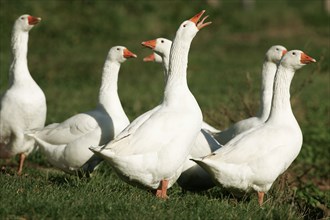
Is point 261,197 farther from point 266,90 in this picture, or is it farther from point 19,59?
point 19,59

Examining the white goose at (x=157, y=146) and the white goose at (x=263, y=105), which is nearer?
the white goose at (x=157, y=146)

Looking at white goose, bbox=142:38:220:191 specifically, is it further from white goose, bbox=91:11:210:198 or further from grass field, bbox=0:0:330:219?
white goose, bbox=91:11:210:198

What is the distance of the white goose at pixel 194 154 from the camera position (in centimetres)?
897

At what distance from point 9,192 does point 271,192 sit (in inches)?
142

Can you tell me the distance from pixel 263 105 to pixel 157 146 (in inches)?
116

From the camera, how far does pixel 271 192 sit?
918 centimetres

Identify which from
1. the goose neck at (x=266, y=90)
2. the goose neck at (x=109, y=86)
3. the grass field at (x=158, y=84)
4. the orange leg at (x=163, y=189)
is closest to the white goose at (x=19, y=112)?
the grass field at (x=158, y=84)

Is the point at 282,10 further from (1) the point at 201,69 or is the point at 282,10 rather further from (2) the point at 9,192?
(2) the point at 9,192

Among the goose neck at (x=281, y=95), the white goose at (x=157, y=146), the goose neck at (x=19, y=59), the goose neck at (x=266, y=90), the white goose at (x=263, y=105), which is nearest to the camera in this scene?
the white goose at (x=157, y=146)

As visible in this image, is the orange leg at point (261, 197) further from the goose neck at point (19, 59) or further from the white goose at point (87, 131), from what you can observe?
the goose neck at point (19, 59)

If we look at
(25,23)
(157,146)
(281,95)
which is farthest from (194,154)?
(25,23)

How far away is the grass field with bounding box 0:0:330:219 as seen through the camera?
6.86 meters

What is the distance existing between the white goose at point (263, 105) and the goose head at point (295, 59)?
126cm

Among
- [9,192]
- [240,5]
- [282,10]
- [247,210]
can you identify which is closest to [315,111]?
[247,210]
